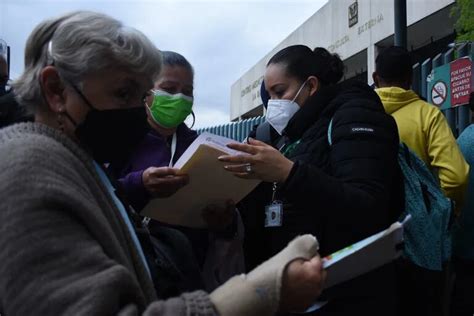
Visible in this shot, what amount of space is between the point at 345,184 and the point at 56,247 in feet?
3.93

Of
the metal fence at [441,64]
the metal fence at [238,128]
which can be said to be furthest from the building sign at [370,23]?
the metal fence at [441,64]

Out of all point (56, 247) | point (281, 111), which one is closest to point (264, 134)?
point (281, 111)

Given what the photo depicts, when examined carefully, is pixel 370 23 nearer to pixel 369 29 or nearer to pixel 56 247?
pixel 369 29

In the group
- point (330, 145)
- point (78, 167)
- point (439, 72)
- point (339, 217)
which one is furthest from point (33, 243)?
point (439, 72)

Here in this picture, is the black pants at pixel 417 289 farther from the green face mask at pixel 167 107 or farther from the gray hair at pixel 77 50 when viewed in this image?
the gray hair at pixel 77 50

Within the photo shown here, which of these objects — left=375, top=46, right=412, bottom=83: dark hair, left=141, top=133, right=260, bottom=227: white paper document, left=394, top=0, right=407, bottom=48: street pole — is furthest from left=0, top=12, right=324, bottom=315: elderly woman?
left=394, top=0, right=407, bottom=48: street pole

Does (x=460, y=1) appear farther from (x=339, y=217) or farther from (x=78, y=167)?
(x=78, y=167)

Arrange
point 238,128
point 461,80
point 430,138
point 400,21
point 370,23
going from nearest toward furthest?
point 430,138 < point 461,80 < point 400,21 < point 238,128 < point 370,23

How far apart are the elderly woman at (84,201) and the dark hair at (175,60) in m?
1.22

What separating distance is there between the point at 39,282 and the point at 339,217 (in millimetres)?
1230

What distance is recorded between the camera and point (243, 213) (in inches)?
109

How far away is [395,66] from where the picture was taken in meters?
3.66

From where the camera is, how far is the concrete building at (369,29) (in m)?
15.6

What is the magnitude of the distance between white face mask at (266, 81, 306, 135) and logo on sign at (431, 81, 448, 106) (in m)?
3.63
